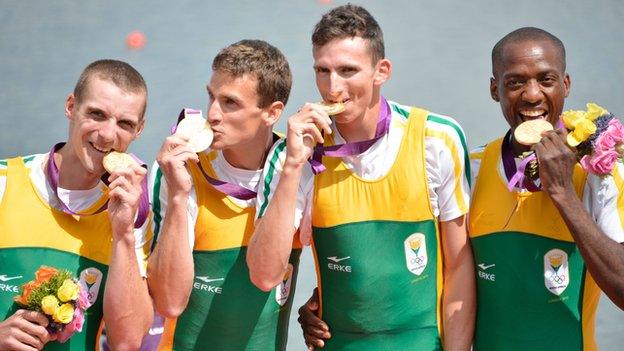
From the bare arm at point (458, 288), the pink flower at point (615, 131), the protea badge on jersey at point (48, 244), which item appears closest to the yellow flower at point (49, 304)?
the protea badge on jersey at point (48, 244)

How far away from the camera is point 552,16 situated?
448 inches

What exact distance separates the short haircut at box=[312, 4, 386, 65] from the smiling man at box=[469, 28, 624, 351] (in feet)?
1.99

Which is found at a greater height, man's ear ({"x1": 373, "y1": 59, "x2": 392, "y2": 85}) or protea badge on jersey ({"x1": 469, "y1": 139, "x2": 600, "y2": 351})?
man's ear ({"x1": 373, "y1": 59, "x2": 392, "y2": 85})

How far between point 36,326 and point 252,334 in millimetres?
1162

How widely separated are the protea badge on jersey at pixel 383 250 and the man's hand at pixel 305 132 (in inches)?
11.6

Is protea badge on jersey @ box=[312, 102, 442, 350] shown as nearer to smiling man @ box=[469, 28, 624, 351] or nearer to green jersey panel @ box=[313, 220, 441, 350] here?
green jersey panel @ box=[313, 220, 441, 350]

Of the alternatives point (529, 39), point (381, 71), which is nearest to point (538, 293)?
point (529, 39)

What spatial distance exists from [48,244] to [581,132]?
2.43 meters

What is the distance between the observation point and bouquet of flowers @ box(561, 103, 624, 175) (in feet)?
15.2

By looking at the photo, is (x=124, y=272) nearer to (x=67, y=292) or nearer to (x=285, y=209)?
(x=67, y=292)

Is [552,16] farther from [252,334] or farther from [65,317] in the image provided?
[65,317]

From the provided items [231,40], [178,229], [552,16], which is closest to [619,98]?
[552,16]

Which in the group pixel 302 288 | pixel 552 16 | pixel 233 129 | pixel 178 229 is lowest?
pixel 302 288

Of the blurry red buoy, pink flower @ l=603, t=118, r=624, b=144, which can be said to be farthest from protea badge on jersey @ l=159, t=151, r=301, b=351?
the blurry red buoy
